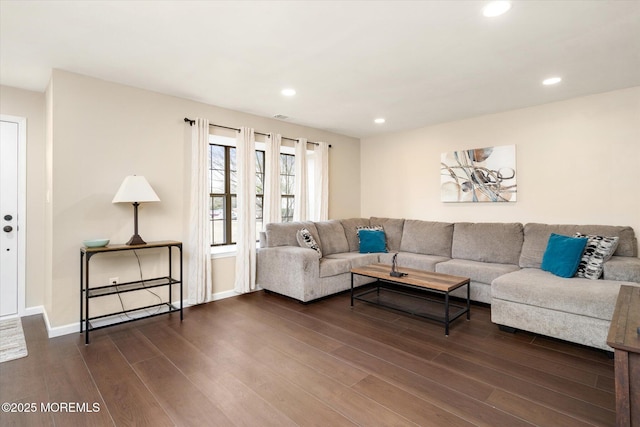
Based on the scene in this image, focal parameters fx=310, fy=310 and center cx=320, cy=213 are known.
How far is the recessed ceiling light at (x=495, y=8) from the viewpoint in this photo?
1971 mm

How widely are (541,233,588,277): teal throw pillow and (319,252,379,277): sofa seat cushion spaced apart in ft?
6.93

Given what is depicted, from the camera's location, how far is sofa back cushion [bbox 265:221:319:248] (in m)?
4.36

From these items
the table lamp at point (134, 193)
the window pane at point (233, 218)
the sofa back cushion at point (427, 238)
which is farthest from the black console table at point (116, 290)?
the sofa back cushion at point (427, 238)

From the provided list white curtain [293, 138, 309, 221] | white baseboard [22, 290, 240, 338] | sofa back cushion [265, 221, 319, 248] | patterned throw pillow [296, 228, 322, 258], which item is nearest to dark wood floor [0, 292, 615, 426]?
white baseboard [22, 290, 240, 338]

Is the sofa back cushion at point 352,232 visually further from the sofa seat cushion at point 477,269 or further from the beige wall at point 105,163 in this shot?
the beige wall at point 105,163

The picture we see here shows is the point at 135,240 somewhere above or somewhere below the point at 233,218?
below

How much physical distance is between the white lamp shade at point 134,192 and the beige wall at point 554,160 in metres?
3.96

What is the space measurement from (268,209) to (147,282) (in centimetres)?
185

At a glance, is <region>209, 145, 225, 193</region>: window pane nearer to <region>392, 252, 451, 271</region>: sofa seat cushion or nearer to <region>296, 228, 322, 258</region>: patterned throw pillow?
<region>296, 228, 322, 258</region>: patterned throw pillow

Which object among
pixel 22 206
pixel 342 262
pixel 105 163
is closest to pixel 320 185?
pixel 342 262

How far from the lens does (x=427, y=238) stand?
15.5 ft

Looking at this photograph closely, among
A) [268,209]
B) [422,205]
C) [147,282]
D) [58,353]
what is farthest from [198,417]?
[422,205]

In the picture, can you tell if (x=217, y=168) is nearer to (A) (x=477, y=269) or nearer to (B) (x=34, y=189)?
(B) (x=34, y=189)

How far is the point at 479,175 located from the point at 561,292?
223 centimetres
